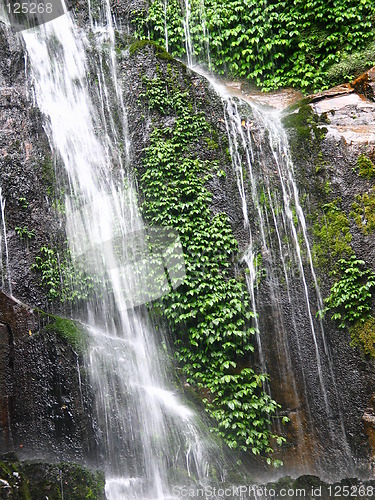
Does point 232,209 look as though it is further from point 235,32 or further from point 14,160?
point 235,32

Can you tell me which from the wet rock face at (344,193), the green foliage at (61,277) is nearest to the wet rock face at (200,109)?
the wet rock face at (344,193)

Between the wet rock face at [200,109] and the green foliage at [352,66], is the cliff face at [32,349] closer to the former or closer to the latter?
the wet rock face at [200,109]

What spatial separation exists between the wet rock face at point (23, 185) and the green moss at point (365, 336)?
193 inches

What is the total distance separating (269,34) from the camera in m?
11.2

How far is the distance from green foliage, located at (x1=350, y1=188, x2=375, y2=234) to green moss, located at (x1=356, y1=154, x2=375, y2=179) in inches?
A: 10.9

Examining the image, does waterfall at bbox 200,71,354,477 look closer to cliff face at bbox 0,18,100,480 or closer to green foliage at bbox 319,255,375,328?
green foliage at bbox 319,255,375,328

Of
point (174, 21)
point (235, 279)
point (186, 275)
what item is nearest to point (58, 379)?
point (186, 275)

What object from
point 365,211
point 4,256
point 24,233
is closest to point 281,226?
point 365,211

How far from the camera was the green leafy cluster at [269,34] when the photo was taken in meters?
10.8

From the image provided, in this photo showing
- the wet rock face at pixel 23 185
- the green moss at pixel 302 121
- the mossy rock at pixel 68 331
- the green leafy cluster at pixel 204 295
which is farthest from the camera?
the green moss at pixel 302 121

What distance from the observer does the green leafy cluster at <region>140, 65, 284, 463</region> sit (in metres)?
7.75

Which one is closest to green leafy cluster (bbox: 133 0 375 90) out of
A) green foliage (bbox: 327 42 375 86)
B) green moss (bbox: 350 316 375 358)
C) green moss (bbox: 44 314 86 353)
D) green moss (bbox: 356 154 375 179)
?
green foliage (bbox: 327 42 375 86)

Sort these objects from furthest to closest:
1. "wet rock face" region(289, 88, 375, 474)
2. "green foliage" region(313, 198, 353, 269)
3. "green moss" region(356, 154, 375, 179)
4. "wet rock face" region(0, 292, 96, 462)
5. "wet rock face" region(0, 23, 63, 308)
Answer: "green moss" region(356, 154, 375, 179)
"green foliage" region(313, 198, 353, 269)
"wet rock face" region(0, 23, 63, 308)
"wet rock face" region(289, 88, 375, 474)
"wet rock face" region(0, 292, 96, 462)

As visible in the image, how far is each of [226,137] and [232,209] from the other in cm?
142
